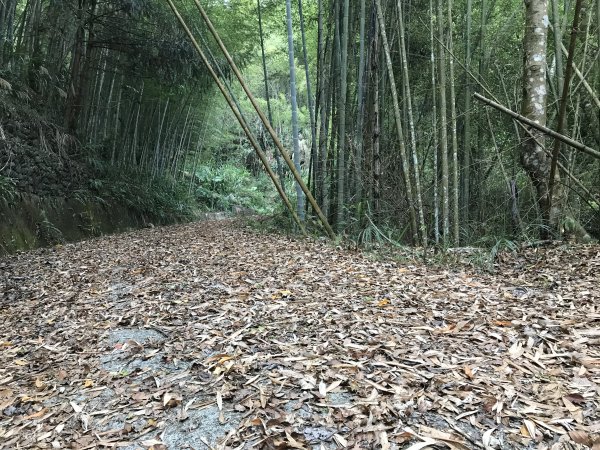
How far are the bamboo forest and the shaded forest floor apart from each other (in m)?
0.01

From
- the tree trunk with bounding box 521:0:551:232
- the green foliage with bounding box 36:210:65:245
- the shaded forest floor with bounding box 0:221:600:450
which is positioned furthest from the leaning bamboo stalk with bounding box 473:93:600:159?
the green foliage with bounding box 36:210:65:245

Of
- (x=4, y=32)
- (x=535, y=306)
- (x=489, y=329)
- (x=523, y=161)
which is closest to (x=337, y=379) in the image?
(x=489, y=329)

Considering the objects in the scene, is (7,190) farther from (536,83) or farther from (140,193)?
(536,83)

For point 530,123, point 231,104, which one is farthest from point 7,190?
point 530,123

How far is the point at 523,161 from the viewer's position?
3660mm

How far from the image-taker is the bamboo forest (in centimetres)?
138

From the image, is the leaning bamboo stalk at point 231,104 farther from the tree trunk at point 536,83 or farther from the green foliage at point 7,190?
the green foliage at point 7,190

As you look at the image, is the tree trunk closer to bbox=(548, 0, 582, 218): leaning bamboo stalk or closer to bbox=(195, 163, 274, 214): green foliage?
bbox=(548, 0, 582, 218): leaning bamboo stalk

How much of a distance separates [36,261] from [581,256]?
463 cm

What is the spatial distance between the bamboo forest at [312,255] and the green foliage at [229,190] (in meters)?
3.39

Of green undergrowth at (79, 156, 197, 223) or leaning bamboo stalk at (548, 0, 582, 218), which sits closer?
leaning bamboo stalk at (548, 0, 582, 218)

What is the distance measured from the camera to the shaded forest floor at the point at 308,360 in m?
1.26

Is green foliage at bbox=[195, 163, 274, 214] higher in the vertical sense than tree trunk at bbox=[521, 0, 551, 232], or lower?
lower

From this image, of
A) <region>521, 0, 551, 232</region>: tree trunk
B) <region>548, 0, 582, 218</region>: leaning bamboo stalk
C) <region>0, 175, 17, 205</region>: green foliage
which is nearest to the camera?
<region>548, 0, 582, 218</region>: leaning bamboo stalk
